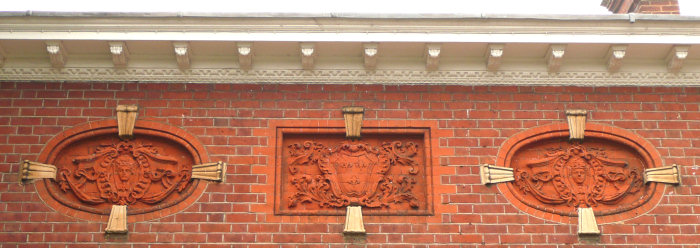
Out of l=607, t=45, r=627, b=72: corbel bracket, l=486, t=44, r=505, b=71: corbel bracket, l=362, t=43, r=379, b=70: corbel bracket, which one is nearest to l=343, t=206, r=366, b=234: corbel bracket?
l=362, t=43, r=379, b=70: corbel bracket

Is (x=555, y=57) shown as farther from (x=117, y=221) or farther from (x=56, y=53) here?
(x=56, y=53)

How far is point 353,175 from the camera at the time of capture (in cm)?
889

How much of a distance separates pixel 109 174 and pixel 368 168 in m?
2.75

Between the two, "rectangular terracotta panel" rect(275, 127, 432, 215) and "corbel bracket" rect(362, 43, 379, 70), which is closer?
"rectangular terracotta panel" rect(275, 127, 432, 215)

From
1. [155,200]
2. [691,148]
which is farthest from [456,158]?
[155,200]

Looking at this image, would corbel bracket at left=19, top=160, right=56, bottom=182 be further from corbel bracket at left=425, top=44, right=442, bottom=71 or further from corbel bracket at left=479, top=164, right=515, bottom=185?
corbel bracket at left=479, top=164, right=515, bottom=185

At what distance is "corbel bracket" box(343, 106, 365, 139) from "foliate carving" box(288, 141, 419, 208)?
0.10m

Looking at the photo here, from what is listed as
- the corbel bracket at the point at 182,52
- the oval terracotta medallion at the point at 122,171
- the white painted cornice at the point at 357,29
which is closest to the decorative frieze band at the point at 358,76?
the corbel bracket at the point at 182,52

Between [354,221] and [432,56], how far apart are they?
198 cm

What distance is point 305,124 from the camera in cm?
902

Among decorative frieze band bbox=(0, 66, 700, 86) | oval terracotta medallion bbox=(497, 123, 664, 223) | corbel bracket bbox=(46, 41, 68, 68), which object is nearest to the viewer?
oval terracotta medallion bbox=(497, 123, 664, 223)

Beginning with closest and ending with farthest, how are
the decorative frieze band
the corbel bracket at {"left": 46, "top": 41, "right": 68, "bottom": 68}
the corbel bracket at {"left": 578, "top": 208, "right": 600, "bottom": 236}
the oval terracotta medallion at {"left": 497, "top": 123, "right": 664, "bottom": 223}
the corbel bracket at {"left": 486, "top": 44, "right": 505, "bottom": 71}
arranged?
1. the corbel bracket at {"left": 578, "top": 208, "right": 600, "bottom": 236}
2. the oval terracotta medallion at {"left": 497, "top": 123, "right": 664, "bottom": 223}
3. the corbel bracket at {"left": 46, "top": 41, "right": 68, "bottom": 68}
4. the corbel bracket at {"left": 486, "top": 44, "right": 505, "bottom": 71}
5. the decorative frieze band

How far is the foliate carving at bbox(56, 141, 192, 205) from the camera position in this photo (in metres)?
8.71

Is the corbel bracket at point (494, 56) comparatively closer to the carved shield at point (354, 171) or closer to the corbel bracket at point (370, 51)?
the corbel bracket at point (370, 51)
